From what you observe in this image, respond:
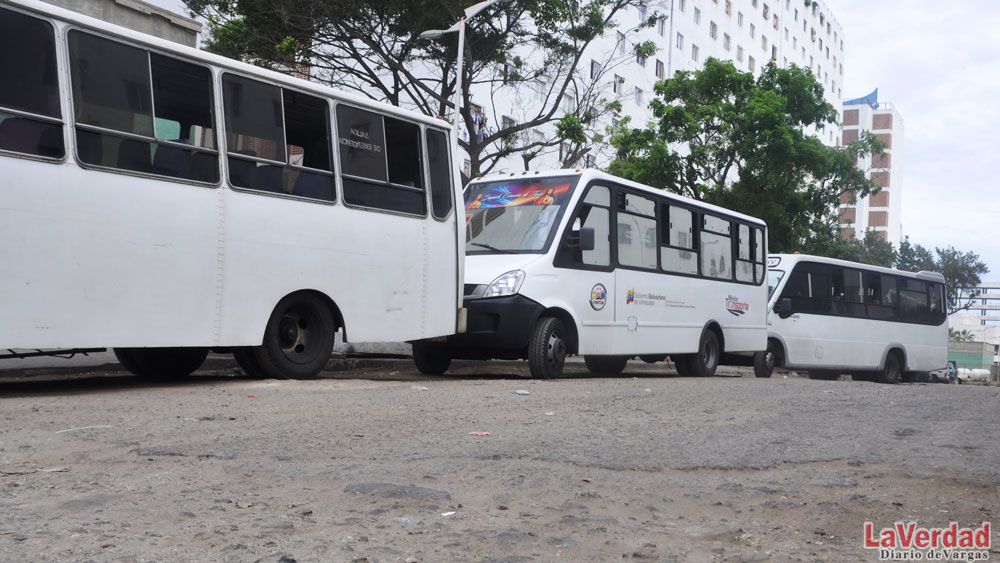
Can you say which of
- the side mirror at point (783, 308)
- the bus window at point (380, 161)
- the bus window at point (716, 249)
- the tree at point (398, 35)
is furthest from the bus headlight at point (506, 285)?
the side mirror at point (783, 308)

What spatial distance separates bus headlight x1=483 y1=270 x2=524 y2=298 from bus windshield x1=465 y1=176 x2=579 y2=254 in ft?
1.49

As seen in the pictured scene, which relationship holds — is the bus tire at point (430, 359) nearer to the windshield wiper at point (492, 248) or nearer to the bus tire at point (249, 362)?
the windshield wiper at point (492, 248)

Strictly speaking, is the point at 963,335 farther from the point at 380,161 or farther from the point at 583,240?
the point at 380,161

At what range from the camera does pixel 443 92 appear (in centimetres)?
2134

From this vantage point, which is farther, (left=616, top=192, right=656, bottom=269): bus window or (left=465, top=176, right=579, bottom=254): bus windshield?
(left=616, top=192, right=656, bottom=269): bus window

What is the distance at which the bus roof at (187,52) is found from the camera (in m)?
7.26

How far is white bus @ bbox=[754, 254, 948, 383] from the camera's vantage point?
18641 mm

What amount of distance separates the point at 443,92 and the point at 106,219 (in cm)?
1443

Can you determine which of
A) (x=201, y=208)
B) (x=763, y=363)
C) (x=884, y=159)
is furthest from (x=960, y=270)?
(x=201, y=208)

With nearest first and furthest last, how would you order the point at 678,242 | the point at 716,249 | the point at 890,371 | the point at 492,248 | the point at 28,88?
the point at 28,88, the point at 492,248, the point at 678,242, the point at 716,249, the point at 890,371

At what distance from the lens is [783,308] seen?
18.5 metres

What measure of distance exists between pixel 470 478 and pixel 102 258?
4348 mm

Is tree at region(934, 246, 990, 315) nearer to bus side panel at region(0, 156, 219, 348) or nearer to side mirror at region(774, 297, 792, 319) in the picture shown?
side mirror at region(774, 297, 792, 319)

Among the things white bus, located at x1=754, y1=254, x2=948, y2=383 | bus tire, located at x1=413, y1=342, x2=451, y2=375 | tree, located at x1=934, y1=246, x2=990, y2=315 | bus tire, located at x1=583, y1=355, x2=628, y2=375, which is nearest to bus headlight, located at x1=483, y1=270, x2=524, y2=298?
bus tire, located at x1=413, y1=342, x2=451, y2=375
